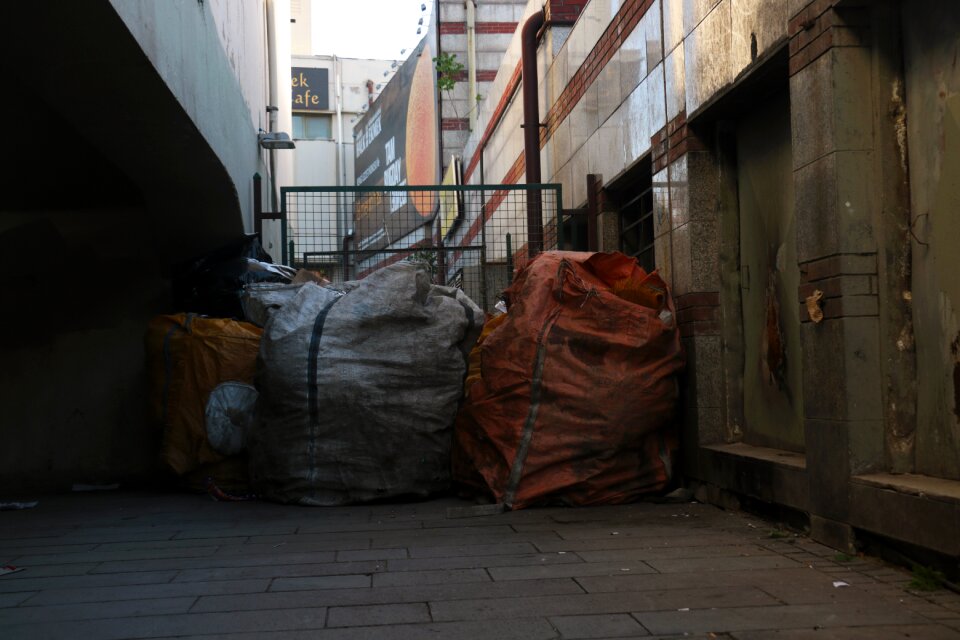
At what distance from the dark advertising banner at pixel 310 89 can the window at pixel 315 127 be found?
1.33ft

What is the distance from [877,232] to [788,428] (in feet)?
4.55

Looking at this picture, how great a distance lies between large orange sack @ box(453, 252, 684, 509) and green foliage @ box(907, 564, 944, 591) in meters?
2.27

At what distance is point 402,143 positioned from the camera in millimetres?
26125

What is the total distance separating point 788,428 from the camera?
518 centimetres

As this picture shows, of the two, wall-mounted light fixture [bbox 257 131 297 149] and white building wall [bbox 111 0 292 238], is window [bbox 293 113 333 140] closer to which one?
white building wall [bbox 111 0 292 238]

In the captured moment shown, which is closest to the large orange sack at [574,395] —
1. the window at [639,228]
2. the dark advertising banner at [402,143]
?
the window at [639,228]

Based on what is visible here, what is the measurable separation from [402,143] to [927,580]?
23.5 metres

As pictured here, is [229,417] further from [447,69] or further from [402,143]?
[402,143]

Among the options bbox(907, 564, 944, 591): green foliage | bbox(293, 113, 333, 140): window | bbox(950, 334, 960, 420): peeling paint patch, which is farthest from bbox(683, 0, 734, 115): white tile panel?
bbox(293, 113, 333, 140): window

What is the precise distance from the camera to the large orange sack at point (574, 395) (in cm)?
567

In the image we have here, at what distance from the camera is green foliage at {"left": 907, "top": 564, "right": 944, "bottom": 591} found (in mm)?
3477

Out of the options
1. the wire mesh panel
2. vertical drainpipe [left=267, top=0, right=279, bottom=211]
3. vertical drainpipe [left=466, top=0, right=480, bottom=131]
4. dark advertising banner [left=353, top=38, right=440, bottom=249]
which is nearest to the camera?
the wire mesh panel

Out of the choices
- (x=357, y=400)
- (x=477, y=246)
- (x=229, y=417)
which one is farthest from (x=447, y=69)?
(x=357, y=400)

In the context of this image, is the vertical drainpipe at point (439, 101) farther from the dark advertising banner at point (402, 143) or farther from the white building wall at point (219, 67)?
the white building wall at point (219, 67)
